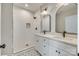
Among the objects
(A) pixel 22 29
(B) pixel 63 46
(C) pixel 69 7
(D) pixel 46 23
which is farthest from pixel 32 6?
(B) pixel 63 46

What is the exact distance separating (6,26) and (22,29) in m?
0.38

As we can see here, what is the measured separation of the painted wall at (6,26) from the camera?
1134 millimetres

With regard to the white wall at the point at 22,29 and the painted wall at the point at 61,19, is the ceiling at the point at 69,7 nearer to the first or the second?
the painted wall at the point at 61,19

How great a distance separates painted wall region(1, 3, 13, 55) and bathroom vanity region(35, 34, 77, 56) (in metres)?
0.46

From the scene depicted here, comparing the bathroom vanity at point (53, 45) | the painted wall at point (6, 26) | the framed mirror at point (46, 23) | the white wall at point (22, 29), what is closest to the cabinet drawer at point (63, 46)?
the bathroom vanity at point (53, 45)

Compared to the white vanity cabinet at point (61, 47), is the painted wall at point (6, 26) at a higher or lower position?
higher

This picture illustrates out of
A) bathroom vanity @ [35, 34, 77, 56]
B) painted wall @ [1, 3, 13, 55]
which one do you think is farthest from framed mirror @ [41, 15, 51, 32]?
painted wall @ [1, 3, 13, 55]

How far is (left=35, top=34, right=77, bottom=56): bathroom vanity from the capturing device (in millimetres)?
1363

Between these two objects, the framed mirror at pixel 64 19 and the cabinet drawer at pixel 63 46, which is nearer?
the cabinet drawer at pixel 63 46

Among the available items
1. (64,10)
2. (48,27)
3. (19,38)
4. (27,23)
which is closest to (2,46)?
(19,38)

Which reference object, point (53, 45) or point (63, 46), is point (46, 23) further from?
point (63, 46)

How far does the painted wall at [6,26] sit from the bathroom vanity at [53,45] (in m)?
0.46

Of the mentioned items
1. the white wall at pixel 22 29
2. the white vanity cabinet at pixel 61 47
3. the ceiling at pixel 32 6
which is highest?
the ceiling at pixel 32 6

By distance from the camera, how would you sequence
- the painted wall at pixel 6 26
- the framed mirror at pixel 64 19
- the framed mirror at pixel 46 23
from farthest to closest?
the framed mirror at pixel 46 23 < the framed mirror at pixel 64 19 < the painted wall at pixel 6 26
